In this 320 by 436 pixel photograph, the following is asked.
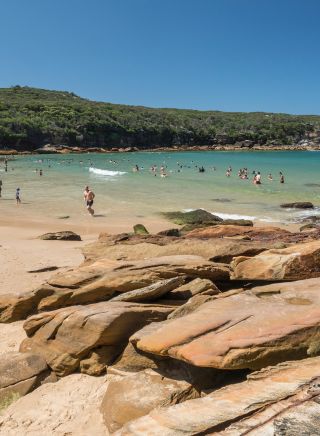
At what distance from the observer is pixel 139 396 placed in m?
6.11

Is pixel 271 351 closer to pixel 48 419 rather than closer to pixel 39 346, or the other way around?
pixel 48 419

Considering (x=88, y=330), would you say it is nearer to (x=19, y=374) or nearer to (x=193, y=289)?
(x=19, y=374)

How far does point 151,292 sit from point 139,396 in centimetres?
235

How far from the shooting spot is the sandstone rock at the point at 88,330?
7.34m

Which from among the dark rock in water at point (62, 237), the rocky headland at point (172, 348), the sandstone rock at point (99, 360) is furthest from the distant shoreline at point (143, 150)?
the sandstone rock at point (99, 360)

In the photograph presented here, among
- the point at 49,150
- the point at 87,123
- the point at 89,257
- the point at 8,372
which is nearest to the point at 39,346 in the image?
the point at 8,372

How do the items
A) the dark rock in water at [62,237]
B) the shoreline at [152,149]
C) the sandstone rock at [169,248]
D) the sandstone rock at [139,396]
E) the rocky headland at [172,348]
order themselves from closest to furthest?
the rocky headland at [172,348]
the sandstone rock at [139,396]
the sandstone rock at [169,248]
the dark rock in water at [62,237]
the shoreline at [152,149]

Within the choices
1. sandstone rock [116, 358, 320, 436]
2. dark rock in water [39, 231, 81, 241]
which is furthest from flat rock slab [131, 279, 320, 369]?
dark rock in water [39, 231, 81, 241]

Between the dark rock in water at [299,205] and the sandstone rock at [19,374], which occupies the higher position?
the dark rock in water at [299,205]

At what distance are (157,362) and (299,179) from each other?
50335 mm

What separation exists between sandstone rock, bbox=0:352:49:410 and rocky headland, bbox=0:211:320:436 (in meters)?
0.02

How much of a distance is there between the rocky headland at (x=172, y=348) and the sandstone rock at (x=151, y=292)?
21 millimetres

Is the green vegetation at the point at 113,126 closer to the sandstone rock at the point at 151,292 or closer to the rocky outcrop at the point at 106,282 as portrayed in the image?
the rocky outcrop at the point at 106,282

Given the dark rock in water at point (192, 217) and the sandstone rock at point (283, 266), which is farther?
the dark rock in water at point (192, 217)
